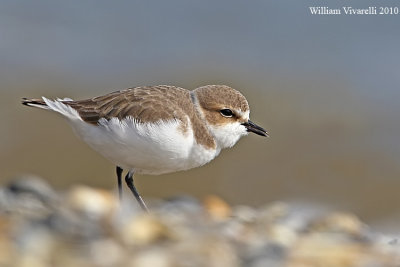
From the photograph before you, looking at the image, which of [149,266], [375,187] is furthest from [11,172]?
[149,266]

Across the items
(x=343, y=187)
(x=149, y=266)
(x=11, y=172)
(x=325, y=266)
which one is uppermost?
(x=343, y=187)

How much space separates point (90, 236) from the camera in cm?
452

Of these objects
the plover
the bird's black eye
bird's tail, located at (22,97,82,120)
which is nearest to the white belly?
the plover

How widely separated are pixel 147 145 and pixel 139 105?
0.37m

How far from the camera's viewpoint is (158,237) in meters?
Answer: 4.64

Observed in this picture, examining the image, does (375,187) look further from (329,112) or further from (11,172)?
(11,172)

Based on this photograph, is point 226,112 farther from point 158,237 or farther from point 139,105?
point 158,237

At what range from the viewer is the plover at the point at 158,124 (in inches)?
225

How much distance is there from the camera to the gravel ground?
14.4ft

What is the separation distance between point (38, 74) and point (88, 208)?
918 cm

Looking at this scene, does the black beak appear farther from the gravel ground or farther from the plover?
the gravel ground

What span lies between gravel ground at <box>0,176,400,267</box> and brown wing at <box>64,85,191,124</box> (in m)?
0.65

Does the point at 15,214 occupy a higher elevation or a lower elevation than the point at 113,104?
lower

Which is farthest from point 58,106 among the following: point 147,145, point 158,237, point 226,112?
point 158,237
